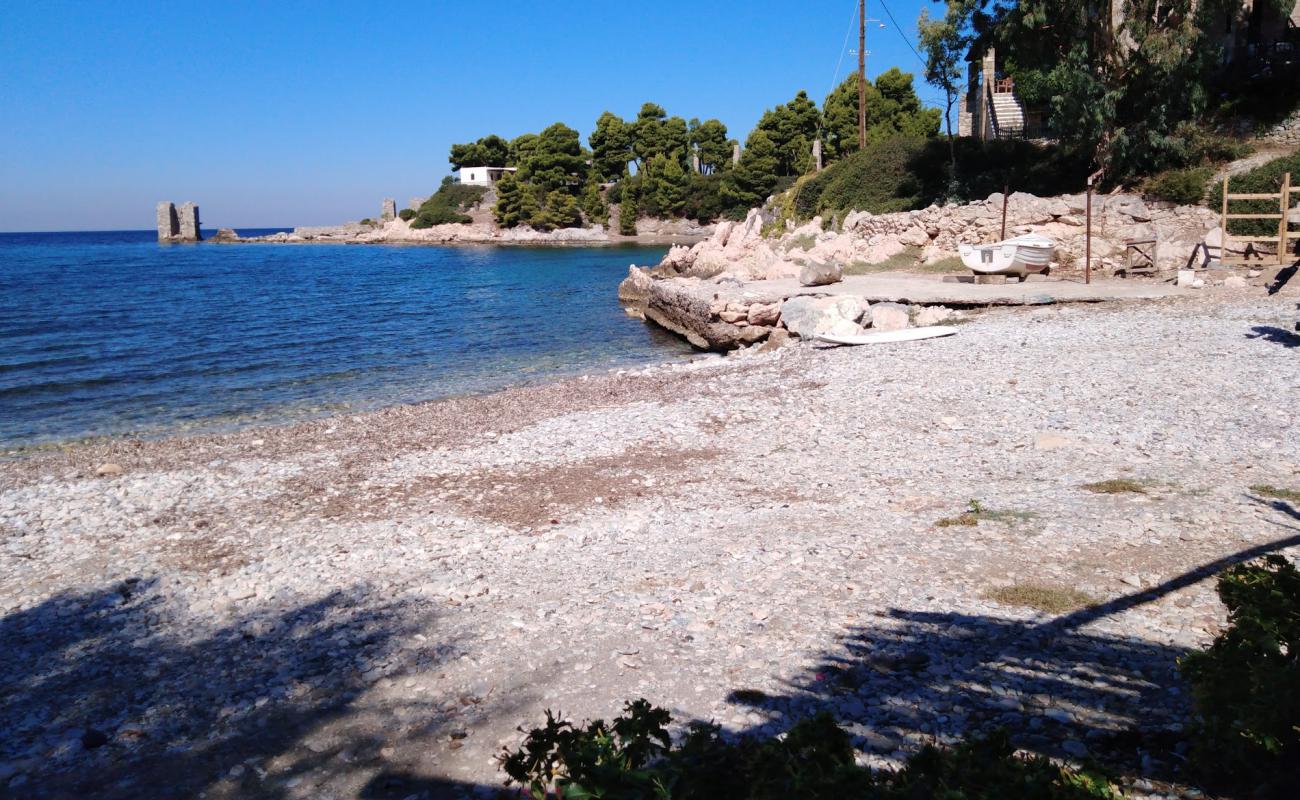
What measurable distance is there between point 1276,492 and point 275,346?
23649mm

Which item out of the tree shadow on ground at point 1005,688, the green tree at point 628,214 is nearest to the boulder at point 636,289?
the tree shadow on ground at point 1005,688

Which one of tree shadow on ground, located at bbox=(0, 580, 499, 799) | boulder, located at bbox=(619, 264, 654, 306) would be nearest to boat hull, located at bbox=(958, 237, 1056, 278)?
boulder, located at bbox=(619, 264, 654, 306)

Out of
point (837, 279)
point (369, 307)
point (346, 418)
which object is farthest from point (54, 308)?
point (837, 279)

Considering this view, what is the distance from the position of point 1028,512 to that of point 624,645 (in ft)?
13.6

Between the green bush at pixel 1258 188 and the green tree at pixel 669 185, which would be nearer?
the green bush at pixel 1258 188

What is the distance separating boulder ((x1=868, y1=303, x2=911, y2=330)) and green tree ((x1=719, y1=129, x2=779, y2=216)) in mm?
67210

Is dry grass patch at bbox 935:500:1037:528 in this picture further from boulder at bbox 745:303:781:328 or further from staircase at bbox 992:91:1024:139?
staircase at bbox 992:91:1024:139

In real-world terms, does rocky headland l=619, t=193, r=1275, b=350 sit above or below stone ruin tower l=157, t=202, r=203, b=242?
below

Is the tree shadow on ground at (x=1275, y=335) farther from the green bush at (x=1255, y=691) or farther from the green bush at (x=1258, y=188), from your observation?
the green bush at (x=1255, y=691)

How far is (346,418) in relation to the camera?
48.1 feet

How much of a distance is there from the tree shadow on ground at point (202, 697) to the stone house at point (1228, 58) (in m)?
28.9

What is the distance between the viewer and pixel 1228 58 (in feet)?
104

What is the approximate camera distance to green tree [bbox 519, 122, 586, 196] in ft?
325

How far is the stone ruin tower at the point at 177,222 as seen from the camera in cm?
13362
